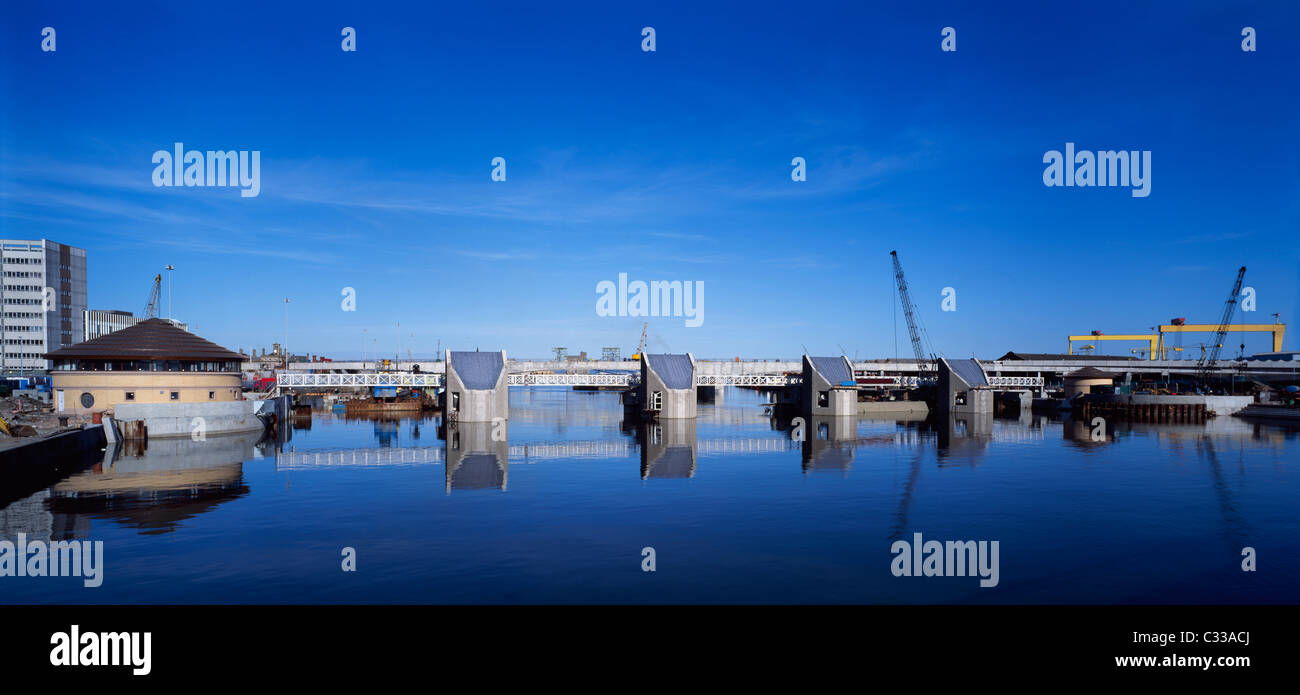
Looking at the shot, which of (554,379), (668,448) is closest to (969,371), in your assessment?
(554,379)

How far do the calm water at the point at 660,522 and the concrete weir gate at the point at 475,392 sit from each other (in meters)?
21.8

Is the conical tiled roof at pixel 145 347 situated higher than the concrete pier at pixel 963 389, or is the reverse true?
the conical tiled roof at pixel 145 347

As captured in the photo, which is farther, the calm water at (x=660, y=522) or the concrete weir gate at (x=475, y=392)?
the concrete weir gate at (x=475, y=392)

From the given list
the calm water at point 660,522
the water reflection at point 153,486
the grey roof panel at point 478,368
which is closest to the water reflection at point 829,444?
the calm water at point 660,522

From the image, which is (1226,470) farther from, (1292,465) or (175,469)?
(175,469)

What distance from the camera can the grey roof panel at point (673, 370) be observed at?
104363mm

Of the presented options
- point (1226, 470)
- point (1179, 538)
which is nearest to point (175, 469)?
point (1179, 538)

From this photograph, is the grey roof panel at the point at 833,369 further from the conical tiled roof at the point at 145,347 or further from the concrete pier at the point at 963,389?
the conical tiled roof at the point at 145,347

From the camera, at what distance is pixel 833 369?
114 metres

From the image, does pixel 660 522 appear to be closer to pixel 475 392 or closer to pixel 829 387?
pixel 475 392

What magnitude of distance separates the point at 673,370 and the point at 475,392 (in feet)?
91.8
